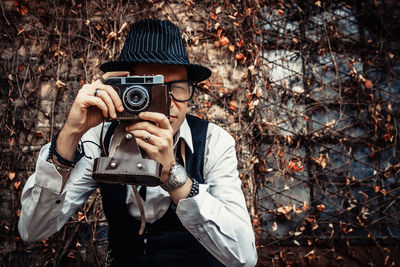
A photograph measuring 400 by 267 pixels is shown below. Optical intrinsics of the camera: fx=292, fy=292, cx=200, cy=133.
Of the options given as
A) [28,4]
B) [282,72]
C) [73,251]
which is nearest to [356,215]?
[282,72]

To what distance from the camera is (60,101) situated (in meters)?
2.29

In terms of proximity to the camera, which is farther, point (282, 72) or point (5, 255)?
point (282, 72)

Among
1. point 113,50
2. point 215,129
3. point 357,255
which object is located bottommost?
point 357,255

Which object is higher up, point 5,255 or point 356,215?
point 356,215

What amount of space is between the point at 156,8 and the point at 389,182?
2465 mm

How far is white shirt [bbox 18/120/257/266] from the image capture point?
116 cm

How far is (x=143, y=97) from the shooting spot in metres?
1.08

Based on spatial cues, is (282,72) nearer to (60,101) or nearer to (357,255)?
(357,255)

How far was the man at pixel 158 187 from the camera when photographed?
3.73ft

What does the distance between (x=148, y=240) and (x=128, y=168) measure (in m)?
0.46

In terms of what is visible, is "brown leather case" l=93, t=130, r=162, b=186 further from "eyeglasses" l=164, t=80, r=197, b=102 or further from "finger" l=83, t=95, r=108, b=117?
"eyeglasses" l=164, t=80, r=197, b=102

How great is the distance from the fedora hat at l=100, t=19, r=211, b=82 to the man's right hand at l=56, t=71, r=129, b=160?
247mm

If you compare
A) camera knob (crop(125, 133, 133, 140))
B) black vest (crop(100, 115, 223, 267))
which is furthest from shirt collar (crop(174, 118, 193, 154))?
camera knob (crop(125, 133, 133, 140))

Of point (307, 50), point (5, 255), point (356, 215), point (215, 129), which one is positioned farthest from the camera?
point (307, 50)
